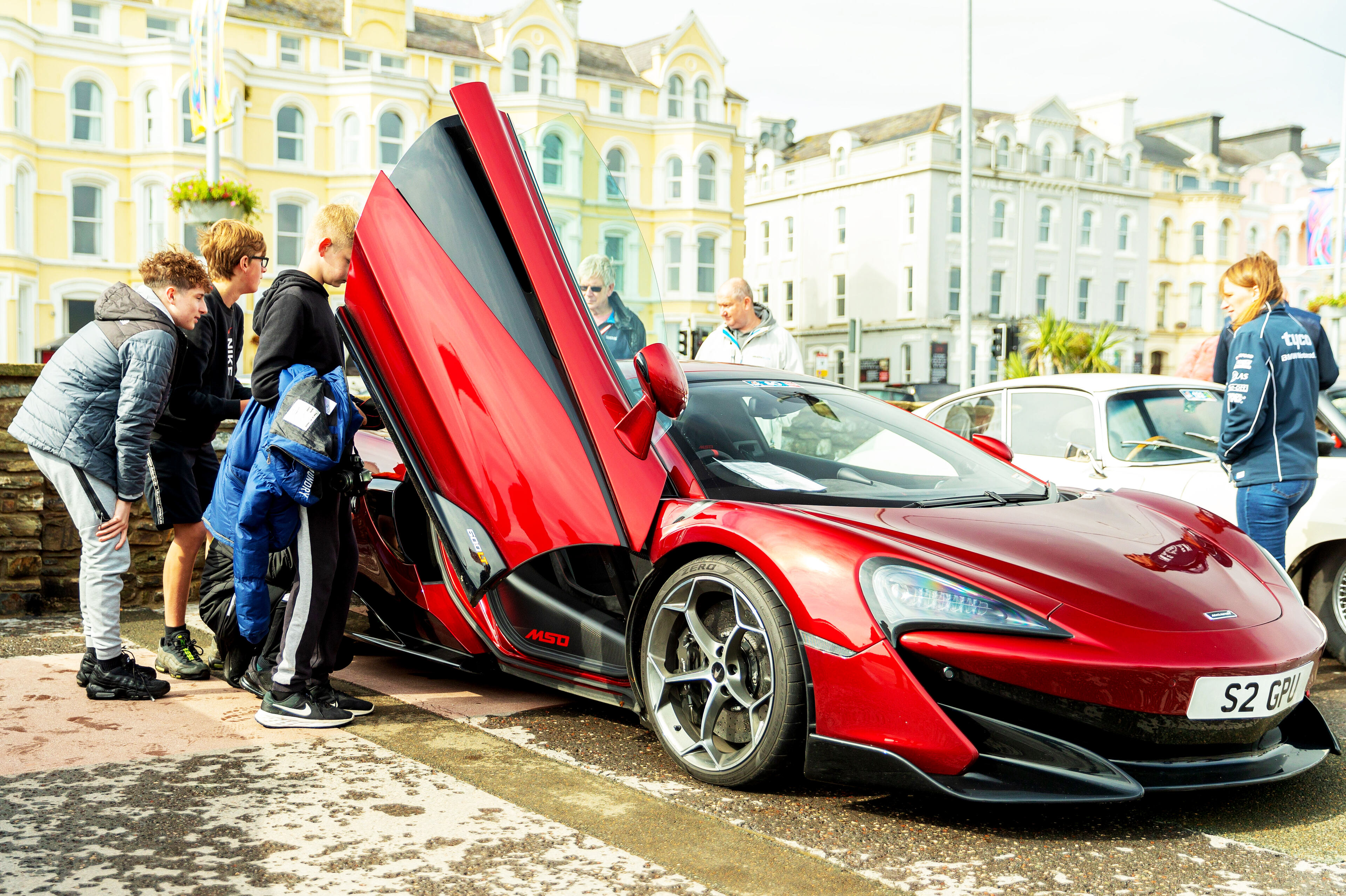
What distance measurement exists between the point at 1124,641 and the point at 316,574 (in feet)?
8.77

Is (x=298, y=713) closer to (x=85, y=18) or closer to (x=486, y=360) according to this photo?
(x=486, y=360)

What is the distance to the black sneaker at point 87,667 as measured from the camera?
15.1ft

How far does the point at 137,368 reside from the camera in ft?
14.0

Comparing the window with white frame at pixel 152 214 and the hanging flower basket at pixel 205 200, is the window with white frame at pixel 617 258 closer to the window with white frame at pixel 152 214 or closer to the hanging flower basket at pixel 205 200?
the hanging flower basket at pixel 205 200

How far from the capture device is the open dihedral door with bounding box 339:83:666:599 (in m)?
3.84

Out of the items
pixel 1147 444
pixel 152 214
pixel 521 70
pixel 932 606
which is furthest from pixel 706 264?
pixel 932 606

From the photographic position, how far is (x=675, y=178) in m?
40.8

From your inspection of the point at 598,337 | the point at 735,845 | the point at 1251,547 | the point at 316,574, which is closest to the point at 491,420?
the point at 598,337

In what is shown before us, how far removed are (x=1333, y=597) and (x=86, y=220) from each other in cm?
3337

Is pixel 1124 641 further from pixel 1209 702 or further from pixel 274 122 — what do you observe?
pixel 274 122

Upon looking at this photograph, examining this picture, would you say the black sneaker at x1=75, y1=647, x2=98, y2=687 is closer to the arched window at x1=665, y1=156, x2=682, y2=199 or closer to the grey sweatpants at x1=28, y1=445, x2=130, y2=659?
the grey sweatpants at x1=28, y1=445, x2=130, y2=659

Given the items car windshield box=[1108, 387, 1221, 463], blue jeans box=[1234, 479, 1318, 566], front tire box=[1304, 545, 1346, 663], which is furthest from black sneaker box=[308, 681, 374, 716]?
front tire box=[1304, 545, 1346, 663]

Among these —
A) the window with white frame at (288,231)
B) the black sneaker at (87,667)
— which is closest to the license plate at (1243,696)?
the black sneaker at (87,667)

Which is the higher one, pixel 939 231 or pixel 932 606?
pixel 939 231
